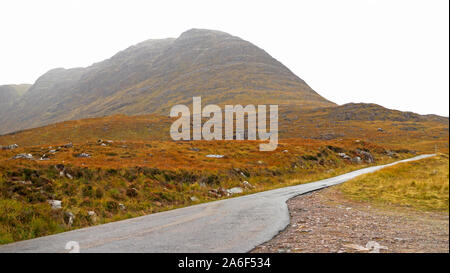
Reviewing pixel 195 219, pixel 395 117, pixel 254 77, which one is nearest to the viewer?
pixel 195 219

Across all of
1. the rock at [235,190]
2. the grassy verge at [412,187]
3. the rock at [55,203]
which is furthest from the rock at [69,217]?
the grassy verge at [412,187]

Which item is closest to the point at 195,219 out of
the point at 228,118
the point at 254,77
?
the point at 228,118

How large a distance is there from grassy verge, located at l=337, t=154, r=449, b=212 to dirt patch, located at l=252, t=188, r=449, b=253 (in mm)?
659

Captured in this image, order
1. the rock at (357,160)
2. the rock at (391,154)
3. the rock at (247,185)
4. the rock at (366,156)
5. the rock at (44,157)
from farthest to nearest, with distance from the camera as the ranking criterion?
the rock at (391,154), the rock at (366,156), the rock at (357,160), the rock at (247,185), the rock at (44,157)

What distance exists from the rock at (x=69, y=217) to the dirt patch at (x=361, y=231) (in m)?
9.22

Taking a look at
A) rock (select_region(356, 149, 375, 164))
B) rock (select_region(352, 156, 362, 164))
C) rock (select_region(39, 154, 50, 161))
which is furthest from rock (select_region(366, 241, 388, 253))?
rock (select_region(356, 149, 375, 164))

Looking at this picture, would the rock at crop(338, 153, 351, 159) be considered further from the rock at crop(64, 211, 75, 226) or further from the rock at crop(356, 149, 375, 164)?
the rock at crop(64, 211, 75, 226)

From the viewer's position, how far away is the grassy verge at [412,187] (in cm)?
882

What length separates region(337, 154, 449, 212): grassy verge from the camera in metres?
8.82

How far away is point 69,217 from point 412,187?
52.5 ft

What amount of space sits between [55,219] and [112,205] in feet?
12.2

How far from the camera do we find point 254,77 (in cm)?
19475

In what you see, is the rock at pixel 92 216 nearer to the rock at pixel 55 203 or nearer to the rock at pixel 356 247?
the rock at pixel 55 203
